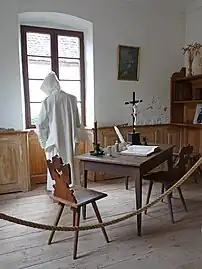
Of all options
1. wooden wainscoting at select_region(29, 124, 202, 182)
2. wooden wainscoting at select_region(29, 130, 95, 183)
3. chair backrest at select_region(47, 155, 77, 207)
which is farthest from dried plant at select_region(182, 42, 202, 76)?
chair backrest at select_region(47, 155, 77, 207)

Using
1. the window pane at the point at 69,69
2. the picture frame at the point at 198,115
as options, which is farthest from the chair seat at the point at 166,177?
the window pane at the point at 69,69

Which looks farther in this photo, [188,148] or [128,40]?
[128,40]

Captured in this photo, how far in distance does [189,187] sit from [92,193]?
7.07ft

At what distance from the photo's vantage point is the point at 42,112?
13.2 ft

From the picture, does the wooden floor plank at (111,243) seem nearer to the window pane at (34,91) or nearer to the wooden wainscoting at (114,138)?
the wooden wainscoting at (114,138)

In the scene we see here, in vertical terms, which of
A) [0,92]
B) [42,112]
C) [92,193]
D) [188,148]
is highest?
[0,92]

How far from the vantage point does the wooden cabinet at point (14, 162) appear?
418 cm

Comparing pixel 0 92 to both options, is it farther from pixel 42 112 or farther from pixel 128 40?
pixel 128 40

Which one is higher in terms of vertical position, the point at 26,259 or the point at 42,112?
the point at 42,112

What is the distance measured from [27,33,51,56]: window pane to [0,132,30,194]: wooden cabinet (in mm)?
1351

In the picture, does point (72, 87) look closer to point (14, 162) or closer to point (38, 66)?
point (38, 66)

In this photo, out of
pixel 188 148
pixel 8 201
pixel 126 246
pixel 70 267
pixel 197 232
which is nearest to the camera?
pixel 70 267

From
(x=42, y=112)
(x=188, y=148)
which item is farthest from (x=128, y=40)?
(x=188, y=148)

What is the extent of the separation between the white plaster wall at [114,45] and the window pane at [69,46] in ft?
1.31
